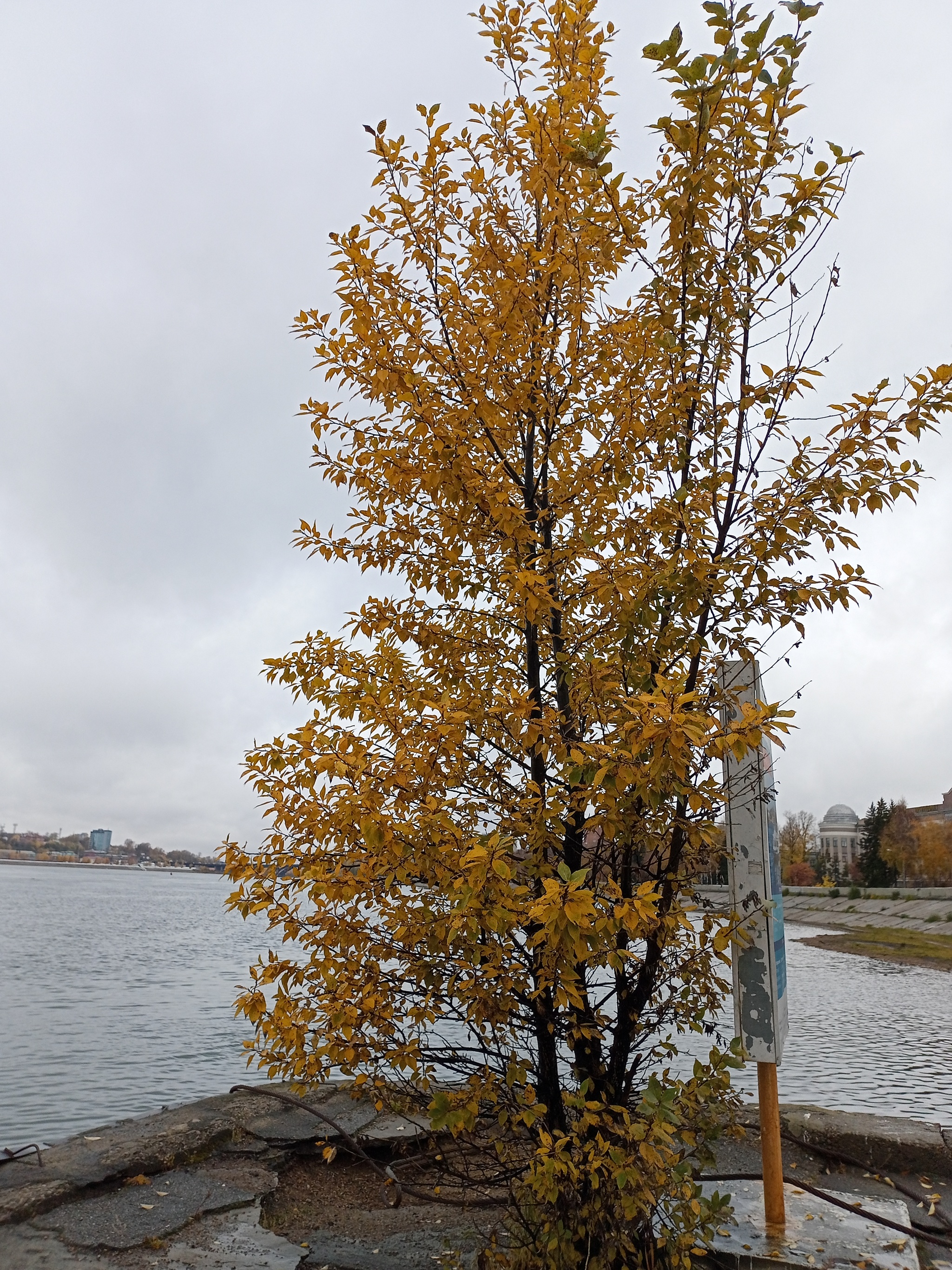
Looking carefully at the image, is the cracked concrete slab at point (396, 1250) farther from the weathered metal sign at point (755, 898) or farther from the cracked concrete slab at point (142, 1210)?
the weathered metal sign at point (755, 898)

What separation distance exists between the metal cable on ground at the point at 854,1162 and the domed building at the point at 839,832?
15121 cm

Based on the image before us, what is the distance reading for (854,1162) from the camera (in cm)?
616

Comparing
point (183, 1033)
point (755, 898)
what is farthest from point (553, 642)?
point (183, 1033)

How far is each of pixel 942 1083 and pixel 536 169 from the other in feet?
39.6

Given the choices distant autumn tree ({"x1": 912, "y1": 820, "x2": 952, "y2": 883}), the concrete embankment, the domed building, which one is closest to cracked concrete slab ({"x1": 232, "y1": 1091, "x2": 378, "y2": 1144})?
the concrete embankment

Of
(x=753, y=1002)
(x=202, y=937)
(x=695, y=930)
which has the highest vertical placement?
(x=695, y=930)

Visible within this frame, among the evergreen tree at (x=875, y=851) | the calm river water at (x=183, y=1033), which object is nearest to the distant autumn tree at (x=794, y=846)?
the evergreen tree at (x=875, y=851)

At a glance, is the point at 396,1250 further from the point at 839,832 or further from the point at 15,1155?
the point at 839,832

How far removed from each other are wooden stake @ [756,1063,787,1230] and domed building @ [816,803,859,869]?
154 metres

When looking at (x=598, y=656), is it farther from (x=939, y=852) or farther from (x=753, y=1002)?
(x=939, y=852)

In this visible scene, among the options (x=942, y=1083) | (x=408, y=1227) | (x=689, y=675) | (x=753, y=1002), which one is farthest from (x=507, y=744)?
(x=942, y=1083)

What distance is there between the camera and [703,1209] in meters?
4.12

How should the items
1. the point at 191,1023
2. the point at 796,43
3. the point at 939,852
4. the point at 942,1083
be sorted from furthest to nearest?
the point at 939,852 → the point at 191,1023 → the point at 942,1083 → the point at 796,43

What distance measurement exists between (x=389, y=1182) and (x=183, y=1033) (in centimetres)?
1210
